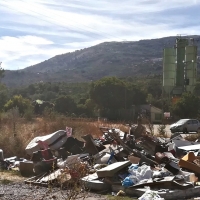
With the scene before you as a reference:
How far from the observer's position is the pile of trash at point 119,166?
31.2 feet

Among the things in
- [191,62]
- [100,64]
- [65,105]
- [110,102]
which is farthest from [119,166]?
[100,64]

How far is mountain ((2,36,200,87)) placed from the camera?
121 metres

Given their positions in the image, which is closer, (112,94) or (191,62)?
(191,62)

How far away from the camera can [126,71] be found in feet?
400

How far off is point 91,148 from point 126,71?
108 m

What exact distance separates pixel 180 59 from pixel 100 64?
9510cm

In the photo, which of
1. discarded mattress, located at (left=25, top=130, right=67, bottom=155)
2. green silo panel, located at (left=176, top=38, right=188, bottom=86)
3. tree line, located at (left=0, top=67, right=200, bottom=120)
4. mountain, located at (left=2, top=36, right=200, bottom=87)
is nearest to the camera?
discarded mattress, located at (left=25, top=130, right=67, bottom=155)

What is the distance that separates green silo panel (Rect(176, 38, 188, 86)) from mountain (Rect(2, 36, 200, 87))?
58.3 metres

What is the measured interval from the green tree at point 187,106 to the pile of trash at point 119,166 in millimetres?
30890

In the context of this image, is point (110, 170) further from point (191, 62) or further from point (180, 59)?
point (180, 59)

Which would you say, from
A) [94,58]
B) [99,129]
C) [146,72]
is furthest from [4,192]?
[94,58]

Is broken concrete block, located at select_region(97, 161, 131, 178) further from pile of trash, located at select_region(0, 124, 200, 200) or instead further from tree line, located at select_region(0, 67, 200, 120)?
tree line, located at select_region(0, 67, 200, 120)

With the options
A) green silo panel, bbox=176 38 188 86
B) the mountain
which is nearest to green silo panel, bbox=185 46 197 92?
green silo panel, bbox=176 38 188 86

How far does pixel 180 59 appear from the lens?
4625 cm
